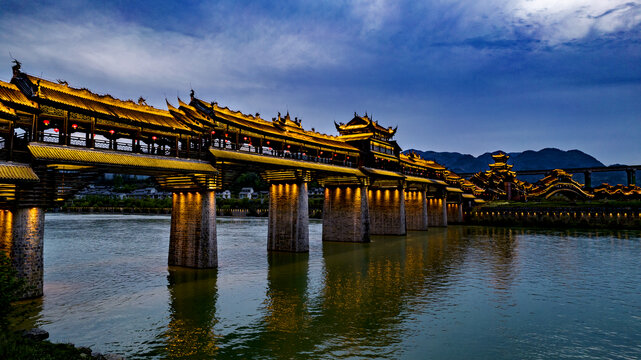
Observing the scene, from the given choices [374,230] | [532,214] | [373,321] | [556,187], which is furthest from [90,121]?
[556,187]

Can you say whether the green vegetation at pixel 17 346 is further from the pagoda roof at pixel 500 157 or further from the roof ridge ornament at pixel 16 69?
the pagoda roof at pixel 500 157

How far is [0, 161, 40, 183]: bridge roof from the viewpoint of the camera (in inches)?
632

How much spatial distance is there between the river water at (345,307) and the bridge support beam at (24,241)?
4.27ft

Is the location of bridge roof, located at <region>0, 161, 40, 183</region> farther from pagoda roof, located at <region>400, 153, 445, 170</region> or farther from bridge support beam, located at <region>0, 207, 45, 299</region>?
pagoda roof, located at <region>400, 153, 445, 170</region>

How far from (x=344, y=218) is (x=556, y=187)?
7253 cm

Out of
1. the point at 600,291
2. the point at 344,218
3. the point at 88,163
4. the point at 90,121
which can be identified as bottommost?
the point at 600,291

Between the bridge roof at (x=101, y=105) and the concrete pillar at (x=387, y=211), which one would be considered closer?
the bridge roof at (x=101, y=105)

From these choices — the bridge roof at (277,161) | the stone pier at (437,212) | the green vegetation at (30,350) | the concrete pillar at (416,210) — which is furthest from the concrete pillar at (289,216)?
the stone pier at (437,212)

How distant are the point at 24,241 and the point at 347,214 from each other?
30.8 meters

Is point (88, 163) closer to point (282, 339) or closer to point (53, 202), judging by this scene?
point (53, 202)

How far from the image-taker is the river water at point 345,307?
44.7ft

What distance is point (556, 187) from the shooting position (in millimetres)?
93062

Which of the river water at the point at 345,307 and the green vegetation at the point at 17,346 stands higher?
the green vegetation at the point at 17,346

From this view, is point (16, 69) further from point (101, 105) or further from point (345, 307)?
point (345, 307)
